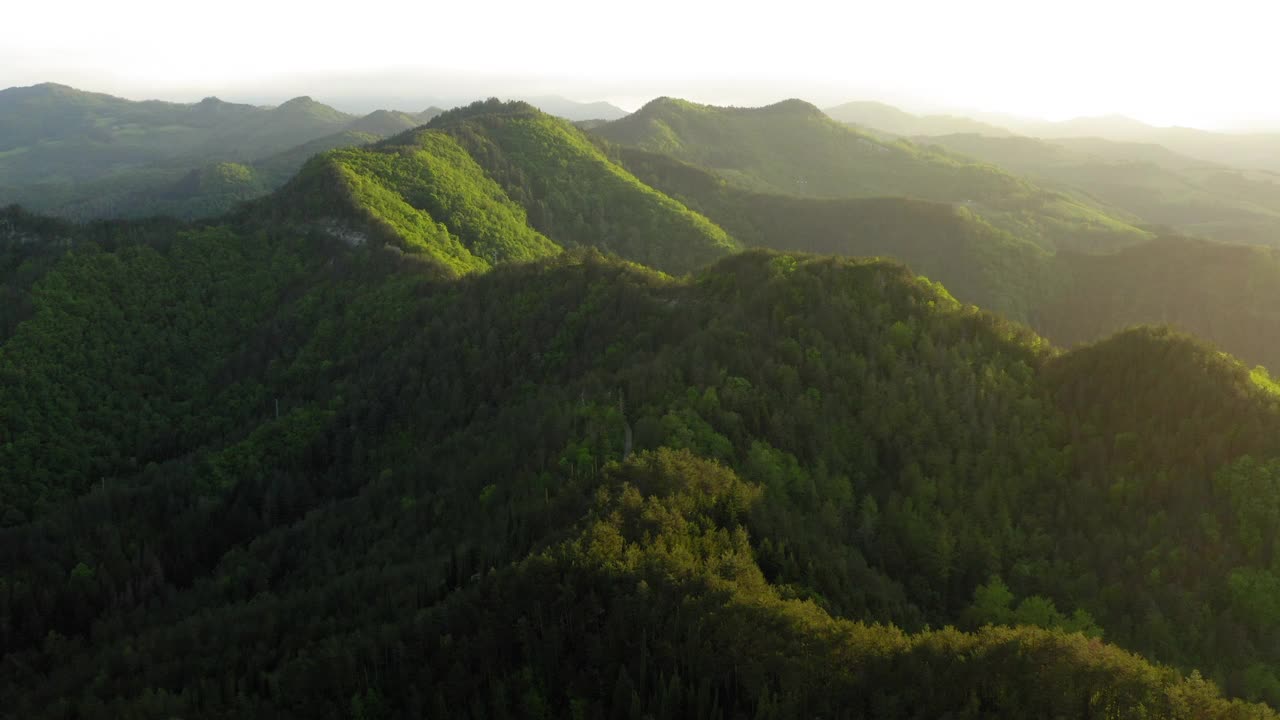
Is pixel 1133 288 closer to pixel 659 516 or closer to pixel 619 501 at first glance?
pixel 659 516

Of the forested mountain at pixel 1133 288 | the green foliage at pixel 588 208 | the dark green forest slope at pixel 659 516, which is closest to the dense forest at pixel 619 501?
the dark green forest slope at pixel 659 516

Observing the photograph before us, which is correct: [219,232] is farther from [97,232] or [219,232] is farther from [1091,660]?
[1091,660]

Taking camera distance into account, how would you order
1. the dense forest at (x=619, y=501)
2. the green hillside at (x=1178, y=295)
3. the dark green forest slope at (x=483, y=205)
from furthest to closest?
the green hillside at (x=1178, y=295), the dark green forest slope at (x=483, y=205), the dense forest at (x=619, y=501)

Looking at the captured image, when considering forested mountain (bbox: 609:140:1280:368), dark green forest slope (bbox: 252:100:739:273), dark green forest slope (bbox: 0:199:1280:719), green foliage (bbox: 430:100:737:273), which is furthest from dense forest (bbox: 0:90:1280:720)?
forested mountain (bbox: 609:140:1280:368)

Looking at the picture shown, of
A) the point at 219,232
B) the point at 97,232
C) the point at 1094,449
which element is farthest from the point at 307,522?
the point at 97,232

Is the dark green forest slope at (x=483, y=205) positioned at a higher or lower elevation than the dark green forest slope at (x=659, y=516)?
higher

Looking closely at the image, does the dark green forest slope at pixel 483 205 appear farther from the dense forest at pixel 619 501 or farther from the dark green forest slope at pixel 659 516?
the dark green forest slope at pixel 659 516

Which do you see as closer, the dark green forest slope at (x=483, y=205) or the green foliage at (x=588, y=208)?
the dark green forest slope at (x=483, y=205)
